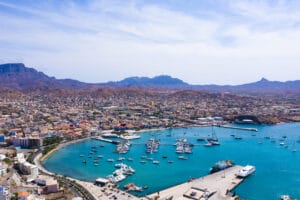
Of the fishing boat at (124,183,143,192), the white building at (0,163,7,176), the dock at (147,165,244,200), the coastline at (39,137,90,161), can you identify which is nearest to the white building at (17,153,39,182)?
the white building at (0,163,7,176)

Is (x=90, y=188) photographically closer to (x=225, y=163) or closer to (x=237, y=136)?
(x=225, y=163)

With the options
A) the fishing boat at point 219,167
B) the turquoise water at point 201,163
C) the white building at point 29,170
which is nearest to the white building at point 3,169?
the white building at point 29,170

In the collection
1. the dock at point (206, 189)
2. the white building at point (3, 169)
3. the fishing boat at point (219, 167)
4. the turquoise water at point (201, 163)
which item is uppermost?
the white building at point (3, 169)

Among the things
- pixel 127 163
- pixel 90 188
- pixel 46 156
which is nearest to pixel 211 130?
pixel 127 163

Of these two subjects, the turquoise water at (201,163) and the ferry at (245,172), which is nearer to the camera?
the turquoise water at (201,163)

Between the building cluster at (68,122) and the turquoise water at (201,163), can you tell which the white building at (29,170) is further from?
the turquoise water at (201,163)
